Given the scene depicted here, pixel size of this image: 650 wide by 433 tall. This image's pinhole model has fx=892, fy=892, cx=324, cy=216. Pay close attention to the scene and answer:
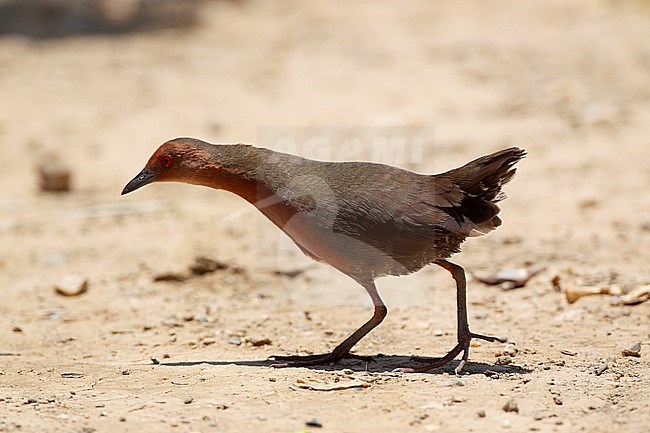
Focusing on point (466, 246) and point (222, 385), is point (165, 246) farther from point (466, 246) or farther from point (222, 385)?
point (222, 385)

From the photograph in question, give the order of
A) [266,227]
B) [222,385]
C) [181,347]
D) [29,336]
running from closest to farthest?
[222,385]
[181,347]
[29,336]
[266,227]

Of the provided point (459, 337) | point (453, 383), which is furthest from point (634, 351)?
point (453, 383)

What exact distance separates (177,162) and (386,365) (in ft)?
5.18

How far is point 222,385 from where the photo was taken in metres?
4.21

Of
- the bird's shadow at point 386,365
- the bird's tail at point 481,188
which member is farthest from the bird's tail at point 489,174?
the bird's shadow at point 386,365

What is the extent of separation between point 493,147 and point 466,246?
2.50 meters

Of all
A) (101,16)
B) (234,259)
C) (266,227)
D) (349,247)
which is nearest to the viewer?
(349,247)

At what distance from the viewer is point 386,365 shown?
4.72 metres

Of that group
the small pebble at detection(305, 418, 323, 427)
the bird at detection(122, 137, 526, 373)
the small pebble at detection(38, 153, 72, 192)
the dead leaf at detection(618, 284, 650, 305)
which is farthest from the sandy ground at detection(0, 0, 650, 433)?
the bird at detection(122, 137, 526, 373)

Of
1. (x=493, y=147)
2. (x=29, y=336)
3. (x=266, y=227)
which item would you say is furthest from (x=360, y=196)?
(x=493, y=147)

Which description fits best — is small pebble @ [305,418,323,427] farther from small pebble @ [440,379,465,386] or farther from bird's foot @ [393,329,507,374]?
bird's foot @ [393,329,507,374]

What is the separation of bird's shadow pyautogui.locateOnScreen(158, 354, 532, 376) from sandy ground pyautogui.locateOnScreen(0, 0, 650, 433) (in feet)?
0.09

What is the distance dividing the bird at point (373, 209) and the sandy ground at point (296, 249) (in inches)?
19.4

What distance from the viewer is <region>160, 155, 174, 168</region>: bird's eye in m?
4.90
